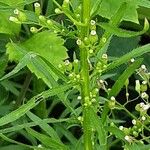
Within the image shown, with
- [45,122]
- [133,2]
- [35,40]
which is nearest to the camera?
[133,2]

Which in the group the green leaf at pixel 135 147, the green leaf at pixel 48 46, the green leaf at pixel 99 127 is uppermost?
the green leaf at pixel 48 46

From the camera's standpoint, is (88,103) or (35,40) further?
(35,40)

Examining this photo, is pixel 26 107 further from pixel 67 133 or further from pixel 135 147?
pixel 67 133

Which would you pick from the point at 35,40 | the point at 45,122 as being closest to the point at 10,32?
the point at 35,40

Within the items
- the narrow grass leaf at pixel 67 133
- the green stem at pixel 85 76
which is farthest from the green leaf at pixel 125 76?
the narrow grass leaf at pixel 67 133

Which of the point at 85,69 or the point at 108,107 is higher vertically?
the point at 85,69

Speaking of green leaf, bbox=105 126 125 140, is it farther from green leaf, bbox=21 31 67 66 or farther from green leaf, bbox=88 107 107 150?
green leaf, bbox=21 31 67 66

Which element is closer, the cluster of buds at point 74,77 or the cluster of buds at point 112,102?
the cluster of buds at point 74,77

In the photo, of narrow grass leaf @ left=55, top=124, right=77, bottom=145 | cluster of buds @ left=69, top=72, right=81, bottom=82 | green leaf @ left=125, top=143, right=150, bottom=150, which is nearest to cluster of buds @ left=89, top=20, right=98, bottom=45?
cluster of buds @ left=69, top=72, right=81, bottom=82

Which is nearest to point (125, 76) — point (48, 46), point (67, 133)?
point (48, 46)

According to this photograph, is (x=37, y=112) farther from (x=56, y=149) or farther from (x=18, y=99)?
(x=56, y=149)

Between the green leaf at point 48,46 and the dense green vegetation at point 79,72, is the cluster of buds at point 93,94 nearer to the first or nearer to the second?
the dense green vegetation at point 79,72
